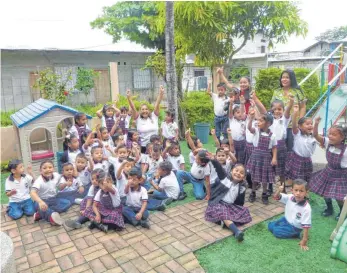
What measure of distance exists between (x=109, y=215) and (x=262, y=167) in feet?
7.09

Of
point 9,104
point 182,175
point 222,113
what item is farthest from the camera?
point 9,104

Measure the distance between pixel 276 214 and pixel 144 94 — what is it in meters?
8.38

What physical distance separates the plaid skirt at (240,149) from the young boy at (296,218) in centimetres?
152

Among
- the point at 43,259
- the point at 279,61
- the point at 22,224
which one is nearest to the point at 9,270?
the point at 43,259

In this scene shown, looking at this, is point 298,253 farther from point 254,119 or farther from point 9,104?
point 9,104

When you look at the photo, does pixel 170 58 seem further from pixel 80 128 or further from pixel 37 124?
pixel 37 124

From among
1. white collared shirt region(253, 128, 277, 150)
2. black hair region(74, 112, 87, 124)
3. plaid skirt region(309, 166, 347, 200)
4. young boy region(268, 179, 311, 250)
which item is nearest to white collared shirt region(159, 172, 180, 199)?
white collared shirt region(253, 128, 277, 150)

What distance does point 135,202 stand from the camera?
417 cm

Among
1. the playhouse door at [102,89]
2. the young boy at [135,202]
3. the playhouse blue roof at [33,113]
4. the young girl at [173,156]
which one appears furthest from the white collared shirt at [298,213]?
the playhouse door at [102,89]

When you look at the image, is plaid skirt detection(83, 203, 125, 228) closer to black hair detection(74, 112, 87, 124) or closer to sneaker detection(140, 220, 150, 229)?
sneaker detection(140, 220, 150, 229)

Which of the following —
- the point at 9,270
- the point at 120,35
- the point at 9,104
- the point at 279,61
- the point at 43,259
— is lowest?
the point at 43,259

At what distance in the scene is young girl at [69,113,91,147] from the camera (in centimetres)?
554

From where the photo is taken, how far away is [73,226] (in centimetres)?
396

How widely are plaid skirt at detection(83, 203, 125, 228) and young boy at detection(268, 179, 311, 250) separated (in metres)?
1.80
